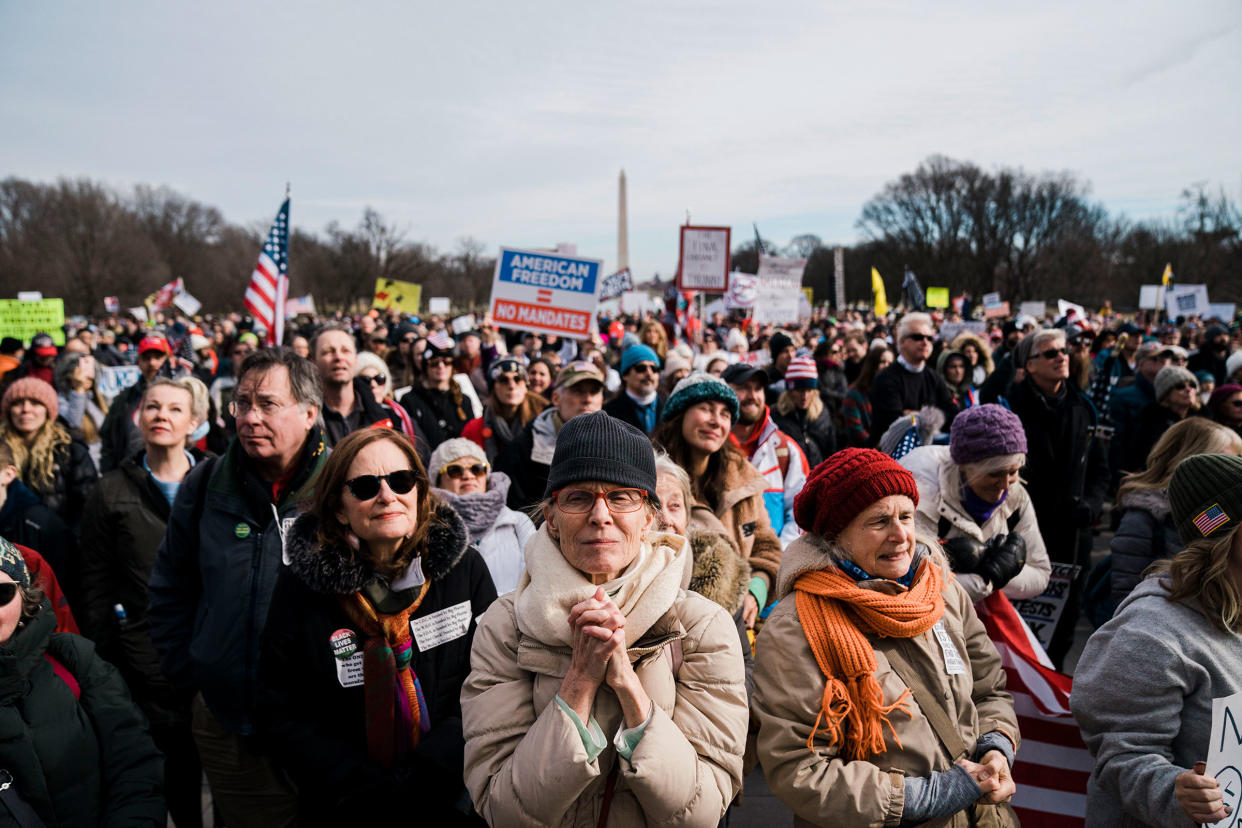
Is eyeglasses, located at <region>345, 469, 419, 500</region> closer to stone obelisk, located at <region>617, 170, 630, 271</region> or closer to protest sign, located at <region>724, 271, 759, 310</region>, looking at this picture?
protest sign, located at <region>724, 271, 759, 310</region>

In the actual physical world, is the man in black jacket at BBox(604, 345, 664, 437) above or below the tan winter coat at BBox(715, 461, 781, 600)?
above

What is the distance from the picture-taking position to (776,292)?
562 inches

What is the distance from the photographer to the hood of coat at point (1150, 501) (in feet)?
9.95

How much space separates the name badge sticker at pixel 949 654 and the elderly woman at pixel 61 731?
92.7 inches

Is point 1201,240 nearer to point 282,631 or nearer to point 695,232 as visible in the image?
point 695,232

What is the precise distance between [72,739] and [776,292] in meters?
13.3

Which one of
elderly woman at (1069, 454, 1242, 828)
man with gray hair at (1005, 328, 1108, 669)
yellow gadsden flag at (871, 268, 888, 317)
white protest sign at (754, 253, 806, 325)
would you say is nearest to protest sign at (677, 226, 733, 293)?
white protest sign at (754, 253, 806, 325)

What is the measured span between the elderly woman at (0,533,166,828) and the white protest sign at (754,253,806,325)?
12.9m

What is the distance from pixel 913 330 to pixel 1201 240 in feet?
157

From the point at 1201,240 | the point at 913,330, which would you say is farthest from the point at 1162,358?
the point at 1201,240

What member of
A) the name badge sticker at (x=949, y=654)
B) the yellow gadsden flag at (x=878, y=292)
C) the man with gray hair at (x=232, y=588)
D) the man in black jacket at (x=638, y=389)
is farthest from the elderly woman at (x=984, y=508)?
the yellow gadsden flag at (x=878, y=292)

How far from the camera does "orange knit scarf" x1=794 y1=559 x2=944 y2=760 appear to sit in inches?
81.2

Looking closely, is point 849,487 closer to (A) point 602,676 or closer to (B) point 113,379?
(A) point 602,676

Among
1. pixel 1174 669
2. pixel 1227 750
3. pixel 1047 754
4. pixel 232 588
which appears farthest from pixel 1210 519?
pixel 232 588
